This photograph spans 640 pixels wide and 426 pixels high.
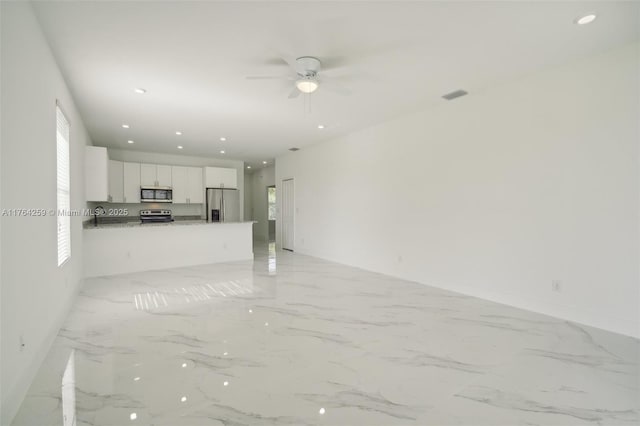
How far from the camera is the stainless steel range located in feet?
24.8

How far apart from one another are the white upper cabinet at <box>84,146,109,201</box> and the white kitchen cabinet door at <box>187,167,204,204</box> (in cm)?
284

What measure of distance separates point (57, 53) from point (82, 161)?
2.52m

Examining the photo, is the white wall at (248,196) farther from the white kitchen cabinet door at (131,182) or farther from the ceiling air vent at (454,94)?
the ceiling air vent at (454,94)

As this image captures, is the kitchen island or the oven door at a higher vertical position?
the oven door

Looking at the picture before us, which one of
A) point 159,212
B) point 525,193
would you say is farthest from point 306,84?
point 159,212

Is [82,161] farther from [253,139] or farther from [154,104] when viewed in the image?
[253,139]

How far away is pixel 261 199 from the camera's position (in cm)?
1155

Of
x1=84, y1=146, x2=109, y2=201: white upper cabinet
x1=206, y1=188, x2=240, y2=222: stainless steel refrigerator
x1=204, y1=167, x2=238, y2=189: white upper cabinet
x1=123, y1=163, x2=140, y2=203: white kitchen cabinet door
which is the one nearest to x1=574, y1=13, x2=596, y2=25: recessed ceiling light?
x1=84, y1=146, x2=109, y2=201: white upper cabinet

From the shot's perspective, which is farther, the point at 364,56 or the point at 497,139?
the point at 497,139

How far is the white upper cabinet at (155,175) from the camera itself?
7.56 meters

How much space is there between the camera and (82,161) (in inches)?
195

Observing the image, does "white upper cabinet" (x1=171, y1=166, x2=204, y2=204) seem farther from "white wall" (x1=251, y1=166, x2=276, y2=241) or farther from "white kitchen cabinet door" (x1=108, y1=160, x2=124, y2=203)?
"white wall" (x1=251, y1=166, x2=276, y2=241)

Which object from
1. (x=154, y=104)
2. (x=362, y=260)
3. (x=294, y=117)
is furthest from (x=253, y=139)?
(x=362, y=260)

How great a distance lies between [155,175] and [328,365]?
7.10 m
